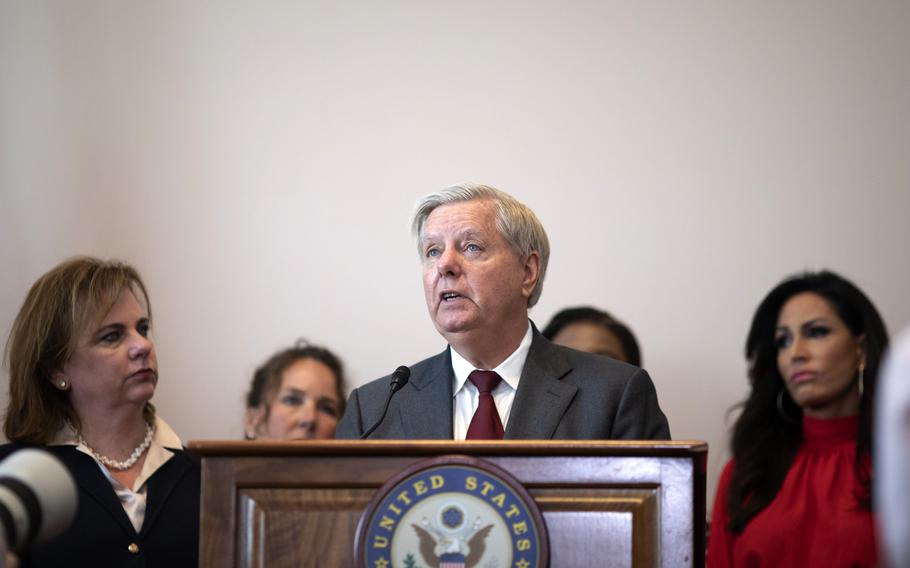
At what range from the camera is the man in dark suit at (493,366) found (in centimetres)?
252

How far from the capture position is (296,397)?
390cm

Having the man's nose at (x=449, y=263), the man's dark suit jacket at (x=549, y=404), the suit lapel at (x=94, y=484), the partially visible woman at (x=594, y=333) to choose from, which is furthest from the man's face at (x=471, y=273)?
the partially visible woman at (x=594, y=333)

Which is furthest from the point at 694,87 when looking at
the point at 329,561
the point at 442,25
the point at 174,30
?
the point at 329,561

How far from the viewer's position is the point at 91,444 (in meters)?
2.81

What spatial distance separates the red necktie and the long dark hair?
0.81 metres

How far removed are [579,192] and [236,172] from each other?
4.30 ft

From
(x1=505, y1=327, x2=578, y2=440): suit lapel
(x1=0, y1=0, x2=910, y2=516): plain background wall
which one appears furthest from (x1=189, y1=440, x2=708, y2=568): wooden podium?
(x1=0, y1=0, x2=910, y2=516): plain background wall

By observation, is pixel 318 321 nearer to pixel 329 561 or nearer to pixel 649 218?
pixel 649 218

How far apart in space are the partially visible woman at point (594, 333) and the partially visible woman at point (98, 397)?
151 centimetres

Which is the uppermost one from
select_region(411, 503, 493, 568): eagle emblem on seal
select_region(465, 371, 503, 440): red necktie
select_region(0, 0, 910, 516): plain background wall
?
select_region(0, 0, 910, 516): plain background wall

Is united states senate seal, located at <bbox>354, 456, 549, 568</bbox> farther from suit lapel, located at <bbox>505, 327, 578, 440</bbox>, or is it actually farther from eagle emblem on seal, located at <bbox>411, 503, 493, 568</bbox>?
suit lapel, located at <bbox>505, 327, 578, 440</bbox>

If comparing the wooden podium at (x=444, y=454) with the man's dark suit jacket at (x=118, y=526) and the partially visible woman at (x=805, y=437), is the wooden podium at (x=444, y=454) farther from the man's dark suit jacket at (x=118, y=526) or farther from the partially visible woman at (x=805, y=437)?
the partially visible woman at (x=805, y=437)

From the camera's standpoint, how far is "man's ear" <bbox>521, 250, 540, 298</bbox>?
283 centimetres

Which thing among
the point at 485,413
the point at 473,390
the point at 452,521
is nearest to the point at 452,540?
the point at 452,521
